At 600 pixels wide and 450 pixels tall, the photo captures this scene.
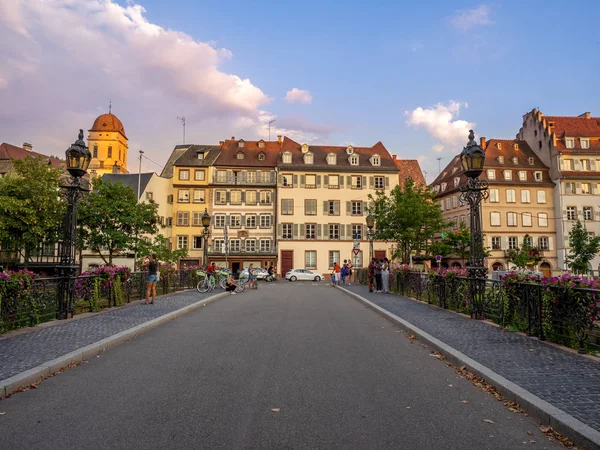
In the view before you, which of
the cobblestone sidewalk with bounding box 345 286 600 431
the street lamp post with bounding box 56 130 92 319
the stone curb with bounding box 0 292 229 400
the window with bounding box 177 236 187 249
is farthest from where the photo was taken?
the window with bounding box 177 236 187 249

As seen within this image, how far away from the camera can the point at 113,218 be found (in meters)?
41.7

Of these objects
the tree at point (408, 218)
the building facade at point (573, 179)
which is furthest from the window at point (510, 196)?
the tree at point (408, 218)

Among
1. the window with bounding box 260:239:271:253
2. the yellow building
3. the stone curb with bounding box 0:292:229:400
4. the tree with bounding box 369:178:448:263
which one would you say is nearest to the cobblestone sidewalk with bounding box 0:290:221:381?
the stone curb with bounding box 0:292:229:400

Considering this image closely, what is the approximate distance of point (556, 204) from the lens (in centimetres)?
5881

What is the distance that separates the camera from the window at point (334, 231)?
193 ft

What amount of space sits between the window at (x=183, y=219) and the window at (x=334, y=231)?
17241 mm

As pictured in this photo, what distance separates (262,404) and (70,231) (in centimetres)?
939

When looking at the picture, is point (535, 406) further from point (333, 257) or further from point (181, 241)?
point (181, 241)

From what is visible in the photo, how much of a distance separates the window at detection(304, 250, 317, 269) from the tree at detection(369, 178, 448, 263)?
19.0 m

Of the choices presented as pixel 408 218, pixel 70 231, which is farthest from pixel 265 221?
pixel 70 231

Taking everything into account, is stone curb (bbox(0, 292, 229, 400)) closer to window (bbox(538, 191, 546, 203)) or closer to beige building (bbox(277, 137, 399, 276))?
beige building (bbox(277, 137, 399, 276))

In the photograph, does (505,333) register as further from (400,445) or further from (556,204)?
(556,204)

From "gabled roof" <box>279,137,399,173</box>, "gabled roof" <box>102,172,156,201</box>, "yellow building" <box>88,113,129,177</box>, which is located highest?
"yellow building" <box>88,113,129,177</box>

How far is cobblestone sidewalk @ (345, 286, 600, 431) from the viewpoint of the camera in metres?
4.97
